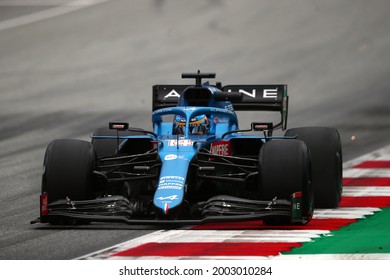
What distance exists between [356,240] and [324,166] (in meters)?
2.75

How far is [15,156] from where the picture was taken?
65.2ft

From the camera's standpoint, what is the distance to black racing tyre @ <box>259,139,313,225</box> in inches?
512

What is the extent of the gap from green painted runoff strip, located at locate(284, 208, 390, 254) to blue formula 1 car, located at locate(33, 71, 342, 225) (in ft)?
2.02

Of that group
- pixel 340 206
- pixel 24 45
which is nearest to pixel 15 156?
pixel 340 206

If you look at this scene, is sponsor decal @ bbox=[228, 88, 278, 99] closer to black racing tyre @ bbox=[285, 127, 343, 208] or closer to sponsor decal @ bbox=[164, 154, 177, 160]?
black racing tyre @ bbox=[285, 127, 343, 208]

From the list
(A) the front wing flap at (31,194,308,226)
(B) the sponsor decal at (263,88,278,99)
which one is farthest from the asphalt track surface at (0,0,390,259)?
(A) the front wing flap at (31,194,308,226)

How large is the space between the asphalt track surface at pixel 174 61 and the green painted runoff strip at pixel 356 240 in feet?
19.3

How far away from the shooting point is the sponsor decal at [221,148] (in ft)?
45.7

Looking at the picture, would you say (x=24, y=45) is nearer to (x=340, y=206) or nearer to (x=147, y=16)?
(x=147, y=16)

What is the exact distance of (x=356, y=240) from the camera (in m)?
12.0

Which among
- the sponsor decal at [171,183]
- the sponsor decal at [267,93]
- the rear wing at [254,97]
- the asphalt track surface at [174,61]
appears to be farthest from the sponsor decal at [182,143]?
the asphalt track surface at [174,61]

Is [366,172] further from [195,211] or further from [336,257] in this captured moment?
[336,257]

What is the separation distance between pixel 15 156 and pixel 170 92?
423cm

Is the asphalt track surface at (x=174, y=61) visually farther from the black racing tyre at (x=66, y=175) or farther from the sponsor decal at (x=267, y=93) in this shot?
the black racing tyre at (x=66, y=175)
